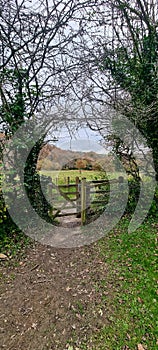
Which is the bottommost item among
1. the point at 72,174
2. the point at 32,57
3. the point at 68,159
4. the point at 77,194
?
the point at 77,194

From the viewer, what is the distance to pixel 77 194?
521 centimetres

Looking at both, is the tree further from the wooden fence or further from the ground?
the ground

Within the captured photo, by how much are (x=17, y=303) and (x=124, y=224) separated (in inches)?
102

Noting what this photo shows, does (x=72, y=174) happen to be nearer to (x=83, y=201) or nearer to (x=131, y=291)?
(x=83, y=201)

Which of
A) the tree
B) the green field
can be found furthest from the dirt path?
the tree

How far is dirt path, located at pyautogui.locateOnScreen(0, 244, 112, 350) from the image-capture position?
6.50 feet

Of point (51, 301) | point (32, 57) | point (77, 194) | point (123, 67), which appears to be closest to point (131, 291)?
point (51, 301)

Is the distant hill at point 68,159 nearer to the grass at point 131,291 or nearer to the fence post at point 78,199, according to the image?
the fence post at point 78,199

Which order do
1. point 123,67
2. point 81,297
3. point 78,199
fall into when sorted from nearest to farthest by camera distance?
point 81,297 → point 123,67 → point 78,199

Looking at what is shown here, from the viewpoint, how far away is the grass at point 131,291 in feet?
6.65

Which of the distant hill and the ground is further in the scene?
the distant hill

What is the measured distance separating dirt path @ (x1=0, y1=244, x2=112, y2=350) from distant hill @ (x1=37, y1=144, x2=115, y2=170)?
5.85 ft

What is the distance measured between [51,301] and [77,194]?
2949mm

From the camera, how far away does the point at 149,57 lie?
467 centimetres
